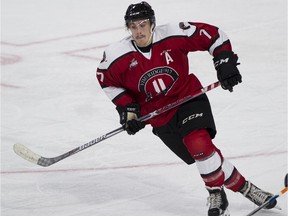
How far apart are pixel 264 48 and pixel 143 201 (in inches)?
115

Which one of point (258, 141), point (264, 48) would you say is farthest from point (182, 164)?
point (264, 48)

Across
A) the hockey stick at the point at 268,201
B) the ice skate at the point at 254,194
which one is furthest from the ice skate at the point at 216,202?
the ice skate at the point at 254,194

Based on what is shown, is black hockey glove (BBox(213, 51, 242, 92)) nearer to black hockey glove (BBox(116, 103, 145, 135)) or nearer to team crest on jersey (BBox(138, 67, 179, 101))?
team crest on jersey (BBox(138, 67, 179, 101))

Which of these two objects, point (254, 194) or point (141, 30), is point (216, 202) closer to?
point (254, 194)

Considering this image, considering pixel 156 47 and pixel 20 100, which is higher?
pixel 156 47

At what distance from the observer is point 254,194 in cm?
363

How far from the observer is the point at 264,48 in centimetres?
641

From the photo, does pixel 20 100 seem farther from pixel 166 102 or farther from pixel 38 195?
pixel 166 102

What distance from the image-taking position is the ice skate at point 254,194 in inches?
143

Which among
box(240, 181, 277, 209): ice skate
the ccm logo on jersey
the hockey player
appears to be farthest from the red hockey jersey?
box(240, 181, 277, 209): ice skate

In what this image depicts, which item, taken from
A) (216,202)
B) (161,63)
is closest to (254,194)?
(216,202)

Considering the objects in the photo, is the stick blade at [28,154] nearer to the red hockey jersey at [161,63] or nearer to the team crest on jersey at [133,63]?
the red hockey jersey at [161,63]

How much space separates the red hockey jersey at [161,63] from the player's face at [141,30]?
58 millimetres

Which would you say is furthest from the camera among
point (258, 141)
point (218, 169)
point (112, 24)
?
point (112, 24)
